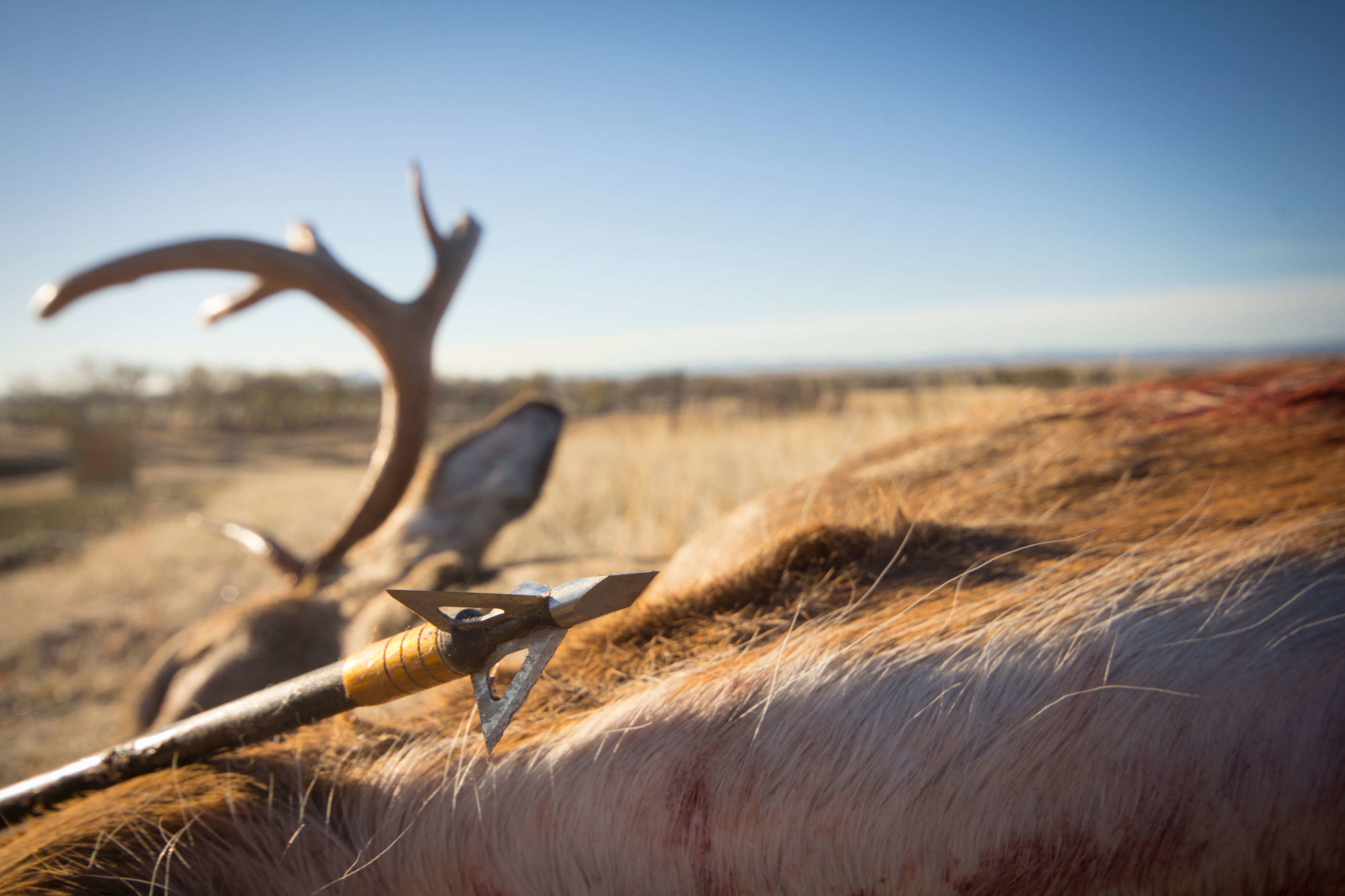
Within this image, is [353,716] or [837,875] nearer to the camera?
[837,875]

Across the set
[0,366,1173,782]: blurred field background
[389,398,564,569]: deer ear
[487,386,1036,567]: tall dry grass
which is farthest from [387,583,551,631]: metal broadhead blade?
[487,386,1036,567]: tall dry grass

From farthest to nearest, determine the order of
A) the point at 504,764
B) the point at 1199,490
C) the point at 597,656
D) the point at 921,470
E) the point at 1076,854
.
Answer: the point at 921,470 < the point at 1199,490 < the point at 597,656 < the point at 504,764 < the point at 1076,854

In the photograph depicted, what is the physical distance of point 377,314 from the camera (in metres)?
2.36

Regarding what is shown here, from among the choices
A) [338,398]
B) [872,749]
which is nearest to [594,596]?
[872,749]

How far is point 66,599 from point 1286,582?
789cm

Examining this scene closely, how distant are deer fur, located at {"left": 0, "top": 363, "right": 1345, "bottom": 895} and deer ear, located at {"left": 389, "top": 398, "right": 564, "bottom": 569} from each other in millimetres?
1118

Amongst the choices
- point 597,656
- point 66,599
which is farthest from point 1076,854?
point 66,599

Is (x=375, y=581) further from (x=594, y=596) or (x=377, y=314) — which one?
(x=594, y=596)

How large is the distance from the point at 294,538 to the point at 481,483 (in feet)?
20.9

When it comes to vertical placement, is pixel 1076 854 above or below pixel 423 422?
below

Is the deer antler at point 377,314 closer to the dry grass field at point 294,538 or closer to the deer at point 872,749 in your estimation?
the dry grass field at point 294,538

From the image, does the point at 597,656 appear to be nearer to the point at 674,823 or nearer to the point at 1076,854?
the point at 674,823

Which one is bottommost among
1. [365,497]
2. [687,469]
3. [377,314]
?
[687,469]

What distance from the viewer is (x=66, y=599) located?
5328 mm
